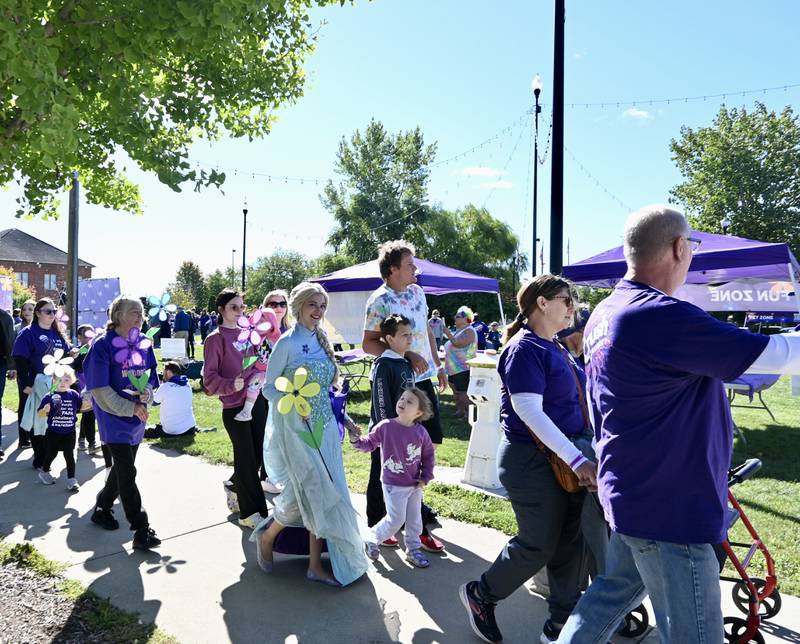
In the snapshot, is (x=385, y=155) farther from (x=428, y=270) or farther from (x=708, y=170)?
(x=428, y=270)

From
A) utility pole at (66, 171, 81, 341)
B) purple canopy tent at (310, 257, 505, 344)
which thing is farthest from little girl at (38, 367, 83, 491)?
purple canopy tent at (310, 257, 505, 344)

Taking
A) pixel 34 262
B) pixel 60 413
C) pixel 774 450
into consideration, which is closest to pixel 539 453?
pixel 60 413

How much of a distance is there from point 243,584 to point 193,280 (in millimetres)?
74952

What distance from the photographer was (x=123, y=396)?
4199 millimetres

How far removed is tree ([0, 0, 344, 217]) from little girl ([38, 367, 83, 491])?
1.70 metres

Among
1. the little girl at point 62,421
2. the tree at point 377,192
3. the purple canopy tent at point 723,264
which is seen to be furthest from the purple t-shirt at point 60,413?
the tree at point 377,192

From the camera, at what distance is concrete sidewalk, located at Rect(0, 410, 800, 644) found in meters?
3.07

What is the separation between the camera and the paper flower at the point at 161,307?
5.36 meters

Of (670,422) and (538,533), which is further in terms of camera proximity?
(538,533)

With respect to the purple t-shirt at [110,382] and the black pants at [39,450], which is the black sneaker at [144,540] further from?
the black pants at [39,450]

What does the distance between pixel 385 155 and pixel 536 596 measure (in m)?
42.8

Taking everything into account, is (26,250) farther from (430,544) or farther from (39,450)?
(430,544)

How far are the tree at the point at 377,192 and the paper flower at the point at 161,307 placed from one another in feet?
115

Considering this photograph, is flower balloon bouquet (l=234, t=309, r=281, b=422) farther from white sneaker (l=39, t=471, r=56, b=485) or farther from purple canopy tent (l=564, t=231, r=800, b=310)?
purple canopy tent (l=564, t=231, r=800, b=310)
